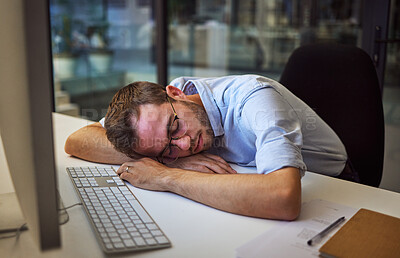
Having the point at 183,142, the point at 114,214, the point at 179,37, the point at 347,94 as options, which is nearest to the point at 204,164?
the point at 183,142

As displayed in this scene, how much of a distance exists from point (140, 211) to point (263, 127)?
0.41 metres

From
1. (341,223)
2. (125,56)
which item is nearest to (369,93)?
(341,223)

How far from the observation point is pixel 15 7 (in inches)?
18.9

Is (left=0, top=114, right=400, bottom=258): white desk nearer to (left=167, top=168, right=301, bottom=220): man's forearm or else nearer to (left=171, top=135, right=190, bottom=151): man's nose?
(left=167, top=168, right=301, bottom=220): man's forearm

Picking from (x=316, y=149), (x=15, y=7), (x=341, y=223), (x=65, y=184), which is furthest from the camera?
(x=316, y=149)

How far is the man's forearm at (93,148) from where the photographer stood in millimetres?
1337

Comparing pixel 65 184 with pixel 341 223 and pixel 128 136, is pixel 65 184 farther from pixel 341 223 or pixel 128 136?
pixel 341 223

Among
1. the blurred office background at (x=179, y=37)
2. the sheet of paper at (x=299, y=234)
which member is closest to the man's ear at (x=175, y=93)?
the sheet of paper at (x=299, y=234)

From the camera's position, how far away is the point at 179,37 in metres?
4.09

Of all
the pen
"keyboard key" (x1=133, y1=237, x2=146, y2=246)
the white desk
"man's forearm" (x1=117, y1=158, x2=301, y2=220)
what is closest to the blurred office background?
the white desk

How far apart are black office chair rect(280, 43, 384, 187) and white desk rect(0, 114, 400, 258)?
0.47 meters

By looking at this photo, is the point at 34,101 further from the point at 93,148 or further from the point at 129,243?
the point at 93,148

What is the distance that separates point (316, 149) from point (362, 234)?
66 cm

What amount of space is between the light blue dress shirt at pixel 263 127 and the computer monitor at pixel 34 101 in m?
0.61
